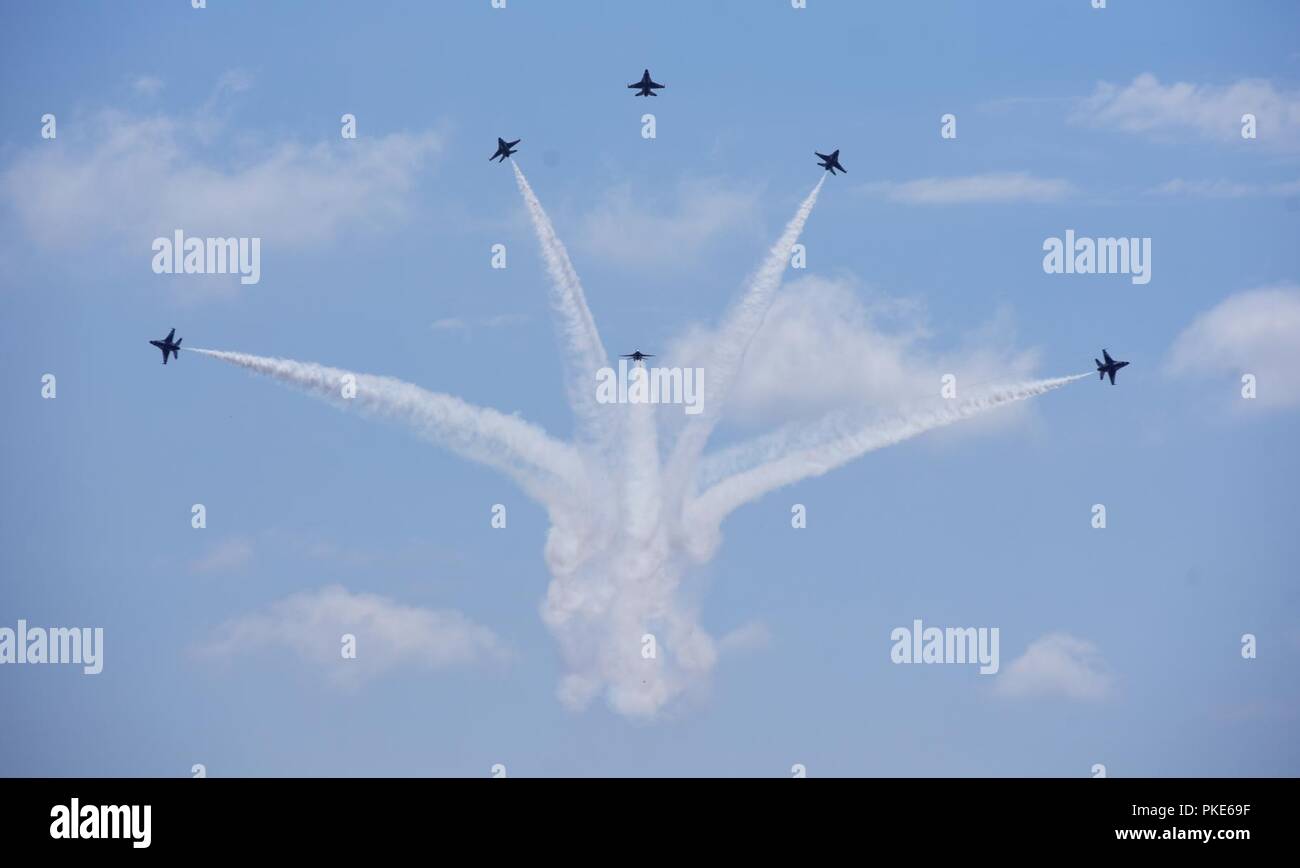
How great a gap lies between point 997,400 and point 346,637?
36.7m

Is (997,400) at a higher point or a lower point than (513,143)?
lower

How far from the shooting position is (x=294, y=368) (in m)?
135

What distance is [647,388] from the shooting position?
135375 mm

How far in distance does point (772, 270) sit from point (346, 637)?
99.1 ft
